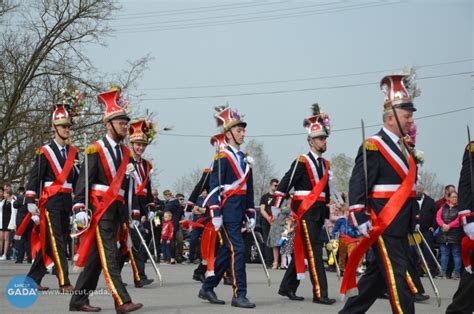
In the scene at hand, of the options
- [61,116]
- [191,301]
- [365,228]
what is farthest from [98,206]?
[365,228]

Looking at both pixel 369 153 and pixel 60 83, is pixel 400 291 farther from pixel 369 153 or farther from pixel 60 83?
pixel 60 83

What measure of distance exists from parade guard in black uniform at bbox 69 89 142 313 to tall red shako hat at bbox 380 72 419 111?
3161 millimetres

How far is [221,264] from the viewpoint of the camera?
1080cm

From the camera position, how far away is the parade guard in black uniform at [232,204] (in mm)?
10469

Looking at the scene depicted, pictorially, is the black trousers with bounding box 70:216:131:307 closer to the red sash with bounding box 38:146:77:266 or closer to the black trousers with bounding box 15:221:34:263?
the red sash with bounding box 38:146:77:266

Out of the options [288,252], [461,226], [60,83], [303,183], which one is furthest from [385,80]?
[60,83]

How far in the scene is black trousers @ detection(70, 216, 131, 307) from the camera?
898 cm

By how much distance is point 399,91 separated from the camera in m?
8.13

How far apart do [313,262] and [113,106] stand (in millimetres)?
3563

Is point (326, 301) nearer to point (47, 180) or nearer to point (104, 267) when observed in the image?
point (104, 267)

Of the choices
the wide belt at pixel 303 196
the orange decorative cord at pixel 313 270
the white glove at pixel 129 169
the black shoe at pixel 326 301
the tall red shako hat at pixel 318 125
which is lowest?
the black shoe at pixel 326 301

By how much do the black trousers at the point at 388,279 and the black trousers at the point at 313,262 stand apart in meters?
3.22

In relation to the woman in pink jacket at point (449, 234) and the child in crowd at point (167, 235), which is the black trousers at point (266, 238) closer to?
the child in crowd at point (167, 235)

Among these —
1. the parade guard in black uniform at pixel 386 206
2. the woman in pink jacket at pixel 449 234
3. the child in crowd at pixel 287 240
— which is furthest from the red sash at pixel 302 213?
the child in crowd at pixel 287 240
